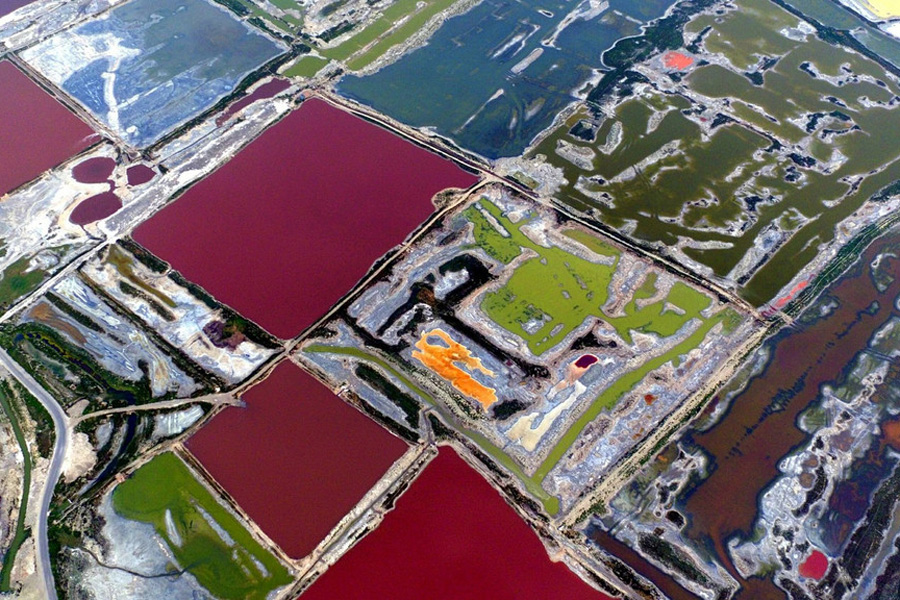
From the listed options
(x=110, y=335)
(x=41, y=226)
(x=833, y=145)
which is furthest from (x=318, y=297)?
(x=833, y=145)

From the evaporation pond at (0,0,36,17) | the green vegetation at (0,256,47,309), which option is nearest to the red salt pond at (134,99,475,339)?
the green vegetation at (0,256,47,309)

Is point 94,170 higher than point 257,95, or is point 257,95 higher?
point 94,170

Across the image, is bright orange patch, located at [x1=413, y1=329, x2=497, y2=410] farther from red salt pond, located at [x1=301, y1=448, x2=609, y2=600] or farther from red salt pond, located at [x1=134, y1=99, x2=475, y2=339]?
red salt pond, located at [x1=134, y1=99, x2=475, y2=339]

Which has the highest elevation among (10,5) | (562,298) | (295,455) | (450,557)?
(10,5)

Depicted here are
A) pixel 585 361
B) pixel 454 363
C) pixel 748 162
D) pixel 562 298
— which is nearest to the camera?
pixel 454 363

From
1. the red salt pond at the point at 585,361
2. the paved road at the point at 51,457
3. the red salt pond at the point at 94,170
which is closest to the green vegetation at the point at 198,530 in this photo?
the paved road at the point at 51,457

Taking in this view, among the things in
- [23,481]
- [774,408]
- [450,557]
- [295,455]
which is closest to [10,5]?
[23,481]

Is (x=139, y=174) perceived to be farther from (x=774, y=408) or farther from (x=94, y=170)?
(x=774, y=408)
